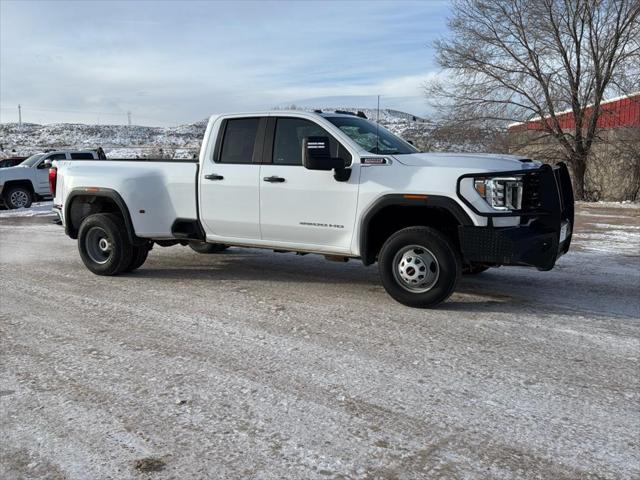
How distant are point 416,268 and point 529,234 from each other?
1083 millimetres

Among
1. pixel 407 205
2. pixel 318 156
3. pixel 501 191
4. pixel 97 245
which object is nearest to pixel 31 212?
pixel 97 245

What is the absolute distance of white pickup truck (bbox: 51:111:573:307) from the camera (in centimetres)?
554

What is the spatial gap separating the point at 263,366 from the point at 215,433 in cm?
106

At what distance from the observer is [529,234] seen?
5500 millimetres

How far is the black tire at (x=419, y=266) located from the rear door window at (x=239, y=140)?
1.97 metres

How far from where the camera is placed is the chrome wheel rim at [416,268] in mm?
5855

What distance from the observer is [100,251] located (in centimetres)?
780

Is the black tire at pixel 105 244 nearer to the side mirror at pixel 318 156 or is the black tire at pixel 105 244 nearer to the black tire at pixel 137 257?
the black tire at pixel 137 257

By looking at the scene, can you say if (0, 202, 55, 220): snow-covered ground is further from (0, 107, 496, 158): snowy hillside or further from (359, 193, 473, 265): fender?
(0, 107, 496, 158): snowy hillside

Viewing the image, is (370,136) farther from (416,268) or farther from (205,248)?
(205,248)

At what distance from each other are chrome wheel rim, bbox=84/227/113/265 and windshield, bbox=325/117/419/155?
3.32 metres

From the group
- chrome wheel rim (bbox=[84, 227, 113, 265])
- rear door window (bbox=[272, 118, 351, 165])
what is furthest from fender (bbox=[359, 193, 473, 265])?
chrome wheel rim (bbox=[84, 227, 113, 265])

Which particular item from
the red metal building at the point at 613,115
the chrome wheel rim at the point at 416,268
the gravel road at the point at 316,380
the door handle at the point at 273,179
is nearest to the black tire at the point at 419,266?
the chrome wheel rim at the point at 416,268

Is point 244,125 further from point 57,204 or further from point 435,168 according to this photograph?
point 57,204
